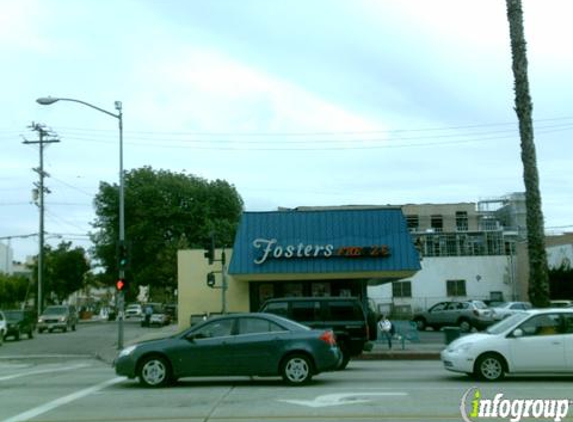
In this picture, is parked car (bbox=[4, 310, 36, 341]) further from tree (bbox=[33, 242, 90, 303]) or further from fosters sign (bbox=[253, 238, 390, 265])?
tree (bbox=[33, 242, 90, 303])

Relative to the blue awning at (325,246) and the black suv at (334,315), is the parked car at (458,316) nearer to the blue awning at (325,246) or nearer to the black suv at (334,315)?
the blue awning at (325,246)

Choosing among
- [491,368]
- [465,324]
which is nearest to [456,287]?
[465,324]

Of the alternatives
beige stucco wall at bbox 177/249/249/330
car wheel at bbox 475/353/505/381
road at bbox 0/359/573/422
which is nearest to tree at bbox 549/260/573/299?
beige stucco wall at bbox 177/249/249/330

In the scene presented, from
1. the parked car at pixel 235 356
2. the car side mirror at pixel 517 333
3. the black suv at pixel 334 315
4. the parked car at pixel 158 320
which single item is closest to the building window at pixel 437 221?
the parked car at pixel 158 320

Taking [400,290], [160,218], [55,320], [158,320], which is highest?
[160,218]

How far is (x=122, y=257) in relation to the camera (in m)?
27.3

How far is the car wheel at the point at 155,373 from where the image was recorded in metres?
15.1

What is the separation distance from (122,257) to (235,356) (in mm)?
13181

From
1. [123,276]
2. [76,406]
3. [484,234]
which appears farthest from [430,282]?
[76,406]

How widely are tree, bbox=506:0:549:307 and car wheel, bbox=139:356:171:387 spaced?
469 inches

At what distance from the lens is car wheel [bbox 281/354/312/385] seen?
592 inches

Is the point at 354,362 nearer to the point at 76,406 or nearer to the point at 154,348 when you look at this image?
the point at 154,348

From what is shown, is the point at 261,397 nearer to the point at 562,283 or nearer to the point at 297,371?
the point at 297,371

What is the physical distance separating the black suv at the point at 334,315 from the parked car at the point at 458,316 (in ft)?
58.5
